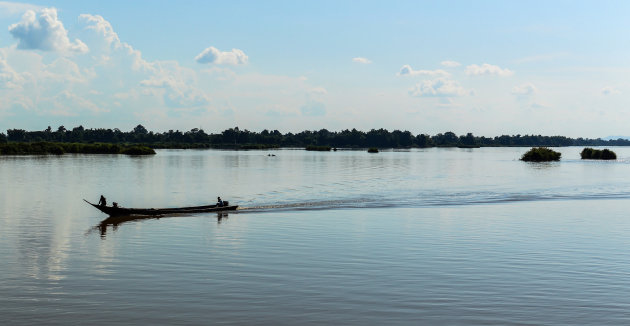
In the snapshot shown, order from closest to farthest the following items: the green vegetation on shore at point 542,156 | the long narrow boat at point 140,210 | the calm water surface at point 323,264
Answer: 1. the calm water surface at point 323,264
2. the long narrow boat at point 140,210
3. the green vegetation on shore at point 542,156

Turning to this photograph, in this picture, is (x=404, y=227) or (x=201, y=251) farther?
(x=404, y=227)

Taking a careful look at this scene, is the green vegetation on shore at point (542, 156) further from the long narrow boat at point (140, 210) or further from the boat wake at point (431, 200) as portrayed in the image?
the long narrow boat at point (140, 210)

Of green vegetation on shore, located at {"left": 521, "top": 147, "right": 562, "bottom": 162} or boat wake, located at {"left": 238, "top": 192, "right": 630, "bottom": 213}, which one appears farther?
green vegetation on shore, located at {"left": 521, "top": 147, "right": 562, "bottom": 162}

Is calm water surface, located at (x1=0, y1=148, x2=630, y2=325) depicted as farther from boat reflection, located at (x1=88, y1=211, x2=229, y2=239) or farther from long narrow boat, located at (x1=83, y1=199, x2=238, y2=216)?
long narrow boat, located at (x1=83, y1=199, x2=238, y2=216)

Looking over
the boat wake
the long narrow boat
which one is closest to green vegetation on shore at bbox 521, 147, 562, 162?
the boat wake

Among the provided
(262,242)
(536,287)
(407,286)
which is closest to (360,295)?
(407,286)

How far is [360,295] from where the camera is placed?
21.0 metres

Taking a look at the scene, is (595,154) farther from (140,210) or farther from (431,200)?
(140,210)

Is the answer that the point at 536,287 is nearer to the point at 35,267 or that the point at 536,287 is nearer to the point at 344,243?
the point at 344,243

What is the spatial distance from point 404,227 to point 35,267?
24363 millimetres

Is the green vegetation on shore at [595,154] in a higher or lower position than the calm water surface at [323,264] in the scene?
higher

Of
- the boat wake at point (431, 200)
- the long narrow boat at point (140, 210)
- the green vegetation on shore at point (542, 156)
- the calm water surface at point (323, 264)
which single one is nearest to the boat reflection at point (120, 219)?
the calm water surface at point (323, 264)

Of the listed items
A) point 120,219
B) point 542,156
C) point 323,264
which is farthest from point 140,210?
point 542,156

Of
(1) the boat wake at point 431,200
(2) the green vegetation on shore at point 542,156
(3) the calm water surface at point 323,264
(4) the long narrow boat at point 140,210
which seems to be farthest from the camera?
(2) the green vegetation on shore at point 542,156
